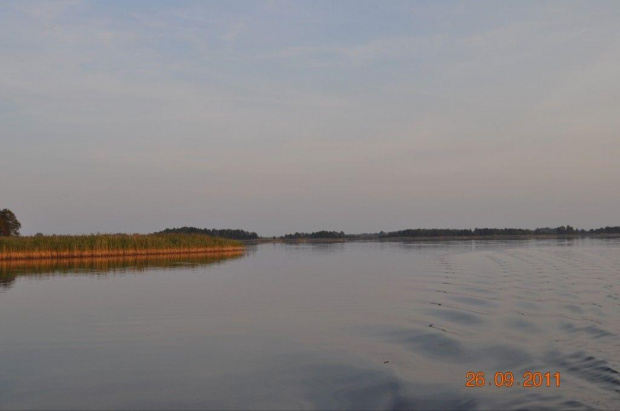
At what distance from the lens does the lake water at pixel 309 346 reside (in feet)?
24.7

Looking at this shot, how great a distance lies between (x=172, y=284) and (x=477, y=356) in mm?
16266

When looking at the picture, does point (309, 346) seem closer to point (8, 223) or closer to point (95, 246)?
point (95, 246)

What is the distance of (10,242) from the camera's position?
131 ft

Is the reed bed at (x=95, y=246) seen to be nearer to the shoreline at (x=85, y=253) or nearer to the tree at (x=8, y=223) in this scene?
the shoreline at (x=85, y=253)

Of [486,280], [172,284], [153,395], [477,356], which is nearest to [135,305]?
[172,284]

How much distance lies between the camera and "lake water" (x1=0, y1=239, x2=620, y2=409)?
7.54m

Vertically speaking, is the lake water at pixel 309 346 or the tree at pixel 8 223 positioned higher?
the tree at pixel 8 223

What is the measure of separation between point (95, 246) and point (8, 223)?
125ft

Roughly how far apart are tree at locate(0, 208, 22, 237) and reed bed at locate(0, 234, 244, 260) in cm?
3035

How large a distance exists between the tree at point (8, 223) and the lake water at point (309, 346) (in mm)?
56907
